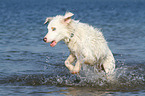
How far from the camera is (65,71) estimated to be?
11.3 m

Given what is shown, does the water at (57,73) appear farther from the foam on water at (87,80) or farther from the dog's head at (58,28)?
the dog's head at (58,28)

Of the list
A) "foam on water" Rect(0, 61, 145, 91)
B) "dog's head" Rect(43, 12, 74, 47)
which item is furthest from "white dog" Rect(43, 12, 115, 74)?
"foam on water" Rect(0, 61, 145, 91)

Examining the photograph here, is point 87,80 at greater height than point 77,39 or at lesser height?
lesser

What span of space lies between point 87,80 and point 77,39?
1.82 meters

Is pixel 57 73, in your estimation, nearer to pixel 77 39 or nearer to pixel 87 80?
pixel 87 80

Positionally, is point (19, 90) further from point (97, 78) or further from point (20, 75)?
point (97, 78)

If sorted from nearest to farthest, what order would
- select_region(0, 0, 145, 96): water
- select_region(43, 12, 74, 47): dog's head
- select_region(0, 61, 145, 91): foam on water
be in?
1. select_region(43, 12, 74, 47): dog's head
2. select_region(0, 0, 145, 96): water
3. select_region(0, 61, 145, 91): foam on water

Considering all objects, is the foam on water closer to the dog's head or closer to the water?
the water

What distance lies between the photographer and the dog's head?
8.20m

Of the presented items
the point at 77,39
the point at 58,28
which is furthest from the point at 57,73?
the point at 58,28

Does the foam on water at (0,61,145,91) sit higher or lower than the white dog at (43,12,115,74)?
lower

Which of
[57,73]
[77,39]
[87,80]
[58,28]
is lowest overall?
[87,80]

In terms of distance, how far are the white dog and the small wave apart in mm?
667

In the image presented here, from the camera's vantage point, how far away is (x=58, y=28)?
827 cm
